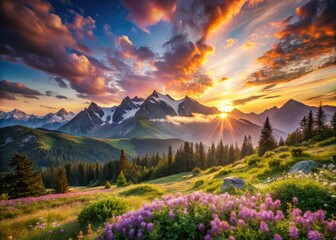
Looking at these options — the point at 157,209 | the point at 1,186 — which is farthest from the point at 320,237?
the point at 1,186

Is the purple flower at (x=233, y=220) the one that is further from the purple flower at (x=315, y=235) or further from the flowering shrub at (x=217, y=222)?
the purple flower at (x=315, y=235)

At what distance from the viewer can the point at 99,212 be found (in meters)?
8.30

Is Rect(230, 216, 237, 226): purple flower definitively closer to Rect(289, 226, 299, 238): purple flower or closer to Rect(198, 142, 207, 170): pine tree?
Rect(289, 226, 299, 238): purple flower

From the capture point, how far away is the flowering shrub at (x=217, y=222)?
140 inches

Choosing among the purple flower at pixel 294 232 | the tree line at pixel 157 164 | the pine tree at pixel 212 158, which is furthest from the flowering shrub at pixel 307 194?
the pine tree at pixel 212 158

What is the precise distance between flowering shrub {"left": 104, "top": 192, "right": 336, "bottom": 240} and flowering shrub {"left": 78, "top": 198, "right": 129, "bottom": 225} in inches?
137

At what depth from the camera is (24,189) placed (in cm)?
3306

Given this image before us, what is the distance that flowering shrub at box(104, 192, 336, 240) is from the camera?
11.7ft

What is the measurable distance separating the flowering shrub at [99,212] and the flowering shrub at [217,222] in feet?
11.4

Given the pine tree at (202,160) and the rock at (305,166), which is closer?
the rock at (305,166)

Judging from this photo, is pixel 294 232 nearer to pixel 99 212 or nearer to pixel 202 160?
pixel 99 212

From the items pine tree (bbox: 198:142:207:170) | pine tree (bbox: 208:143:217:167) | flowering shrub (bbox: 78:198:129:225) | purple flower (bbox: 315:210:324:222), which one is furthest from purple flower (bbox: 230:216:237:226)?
pine tree (bbox: 208:143:217:167)

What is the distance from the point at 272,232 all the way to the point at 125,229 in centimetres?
339

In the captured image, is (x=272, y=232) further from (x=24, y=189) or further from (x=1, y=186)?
(x=1, y=186)
